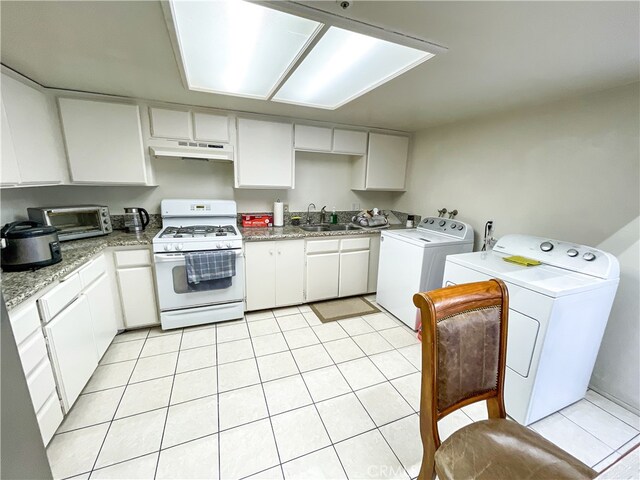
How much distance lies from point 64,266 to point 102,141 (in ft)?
4.13

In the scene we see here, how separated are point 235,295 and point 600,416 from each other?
2908 mm

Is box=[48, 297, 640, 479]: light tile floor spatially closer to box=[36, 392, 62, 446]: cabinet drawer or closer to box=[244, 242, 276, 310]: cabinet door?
box=[36, 392, 62, 446]: cabinet drawer

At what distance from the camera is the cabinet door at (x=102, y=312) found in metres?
1.93

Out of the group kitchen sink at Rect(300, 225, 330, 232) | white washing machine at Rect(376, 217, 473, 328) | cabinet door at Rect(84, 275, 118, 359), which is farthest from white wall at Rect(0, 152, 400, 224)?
white washing machine at Rect(376, 217, 473, 328)

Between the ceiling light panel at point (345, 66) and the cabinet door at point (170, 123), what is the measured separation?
3.27 feet

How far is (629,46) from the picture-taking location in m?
1.26

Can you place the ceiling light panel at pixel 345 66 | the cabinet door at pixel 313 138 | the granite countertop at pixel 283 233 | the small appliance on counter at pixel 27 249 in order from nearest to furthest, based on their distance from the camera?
the ceiling light panel at pixel 345 66, the small appliance on counter at pixel 27 249, the granite countertop at pixel 283 233, the cabinet door at pixel 313 138

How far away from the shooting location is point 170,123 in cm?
248

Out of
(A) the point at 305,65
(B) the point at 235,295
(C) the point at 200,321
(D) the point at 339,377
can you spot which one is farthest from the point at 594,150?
(C) the point at 200,321

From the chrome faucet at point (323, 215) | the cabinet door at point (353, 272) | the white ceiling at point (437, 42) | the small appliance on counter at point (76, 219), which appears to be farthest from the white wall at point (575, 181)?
the small appliance on counter at point (76, 219)

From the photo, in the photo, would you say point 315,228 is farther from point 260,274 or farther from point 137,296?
point 137,296

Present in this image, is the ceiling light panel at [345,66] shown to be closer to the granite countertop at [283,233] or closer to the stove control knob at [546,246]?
the granite countertop at [283,233]

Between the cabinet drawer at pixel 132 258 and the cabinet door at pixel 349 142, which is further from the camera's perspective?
the cabinet door at pixel 349 142

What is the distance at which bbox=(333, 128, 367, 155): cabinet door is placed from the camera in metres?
3.14
